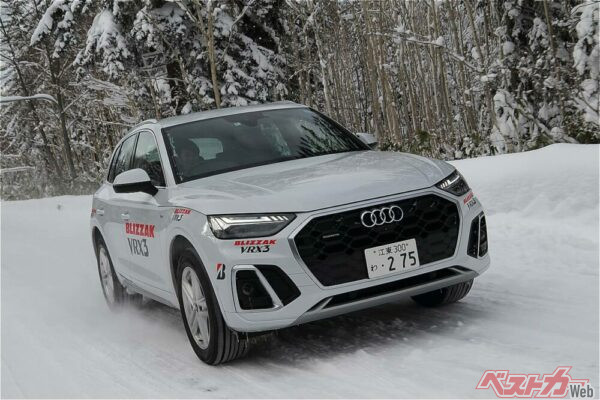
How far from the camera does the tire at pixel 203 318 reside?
4.77 metres

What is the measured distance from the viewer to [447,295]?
221 inches

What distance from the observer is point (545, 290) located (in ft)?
19.2

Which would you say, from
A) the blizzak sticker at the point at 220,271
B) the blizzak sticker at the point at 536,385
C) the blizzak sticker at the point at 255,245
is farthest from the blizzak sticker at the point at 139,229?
the blizzak sticker at the point at 536,385

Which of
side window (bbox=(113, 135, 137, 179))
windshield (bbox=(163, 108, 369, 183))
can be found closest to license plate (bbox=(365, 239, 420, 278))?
windshield (bbox=(163, 108, 369, 183))

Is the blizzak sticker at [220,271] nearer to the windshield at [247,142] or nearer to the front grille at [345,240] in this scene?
the front grille at [345,240]

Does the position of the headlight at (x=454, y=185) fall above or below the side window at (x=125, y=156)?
below

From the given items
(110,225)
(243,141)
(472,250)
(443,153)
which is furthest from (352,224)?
(443,153)

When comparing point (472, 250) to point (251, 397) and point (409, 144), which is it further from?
point (409, 144)

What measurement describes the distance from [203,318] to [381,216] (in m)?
1.34

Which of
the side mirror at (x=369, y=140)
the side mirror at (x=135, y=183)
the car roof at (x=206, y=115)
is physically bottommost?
the side mirror at (x=369, y=140)

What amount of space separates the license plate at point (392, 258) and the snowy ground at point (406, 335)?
500mm

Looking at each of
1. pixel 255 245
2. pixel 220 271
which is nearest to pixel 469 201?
pixel 255 245

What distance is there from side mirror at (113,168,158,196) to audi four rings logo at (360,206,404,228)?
1788mm

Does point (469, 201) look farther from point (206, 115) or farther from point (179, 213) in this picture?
point (206, 115)
